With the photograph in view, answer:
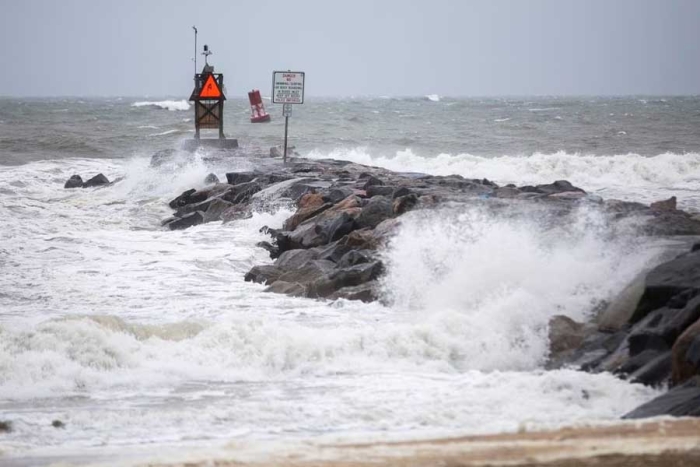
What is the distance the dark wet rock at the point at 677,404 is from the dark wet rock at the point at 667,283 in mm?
1653

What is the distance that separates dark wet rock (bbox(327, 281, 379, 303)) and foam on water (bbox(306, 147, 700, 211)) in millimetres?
11648

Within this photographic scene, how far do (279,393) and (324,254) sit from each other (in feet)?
15.8

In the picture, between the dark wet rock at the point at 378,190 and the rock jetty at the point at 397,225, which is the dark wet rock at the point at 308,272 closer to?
the rock jetty at the point at 397,225

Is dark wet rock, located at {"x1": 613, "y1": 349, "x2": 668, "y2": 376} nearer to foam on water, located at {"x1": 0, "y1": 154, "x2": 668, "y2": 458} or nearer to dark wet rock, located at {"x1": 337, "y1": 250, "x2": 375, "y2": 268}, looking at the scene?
foam on water, located at {"x1": 0, "y1": 154, "x2": 668, "y2": 458}

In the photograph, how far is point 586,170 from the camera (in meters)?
24.6

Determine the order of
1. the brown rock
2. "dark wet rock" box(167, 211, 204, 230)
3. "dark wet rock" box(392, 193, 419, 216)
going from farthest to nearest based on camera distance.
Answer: "dark wet rock" box(167, 211, 204, 230) → the brown rock → "dark wet rock" box(392, 193, 419, 216)

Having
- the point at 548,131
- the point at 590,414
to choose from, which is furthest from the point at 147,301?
the point at 548,131

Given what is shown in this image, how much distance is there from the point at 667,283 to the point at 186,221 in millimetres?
10135

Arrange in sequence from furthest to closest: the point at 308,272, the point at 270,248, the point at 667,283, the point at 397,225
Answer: the point at 270,248 → the point at 397,225 → the point at 308,272 → the point at 667,283

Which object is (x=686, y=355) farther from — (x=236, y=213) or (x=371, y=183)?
(x=236, y=213)

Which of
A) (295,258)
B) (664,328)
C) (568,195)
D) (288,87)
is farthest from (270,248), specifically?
(664,328)

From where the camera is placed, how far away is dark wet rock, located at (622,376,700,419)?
15.9 feet

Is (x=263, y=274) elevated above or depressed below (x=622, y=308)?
below

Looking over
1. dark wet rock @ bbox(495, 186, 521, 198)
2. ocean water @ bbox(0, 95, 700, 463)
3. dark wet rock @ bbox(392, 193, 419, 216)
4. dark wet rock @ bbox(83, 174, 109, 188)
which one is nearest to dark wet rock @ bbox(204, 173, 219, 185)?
ocean water @ bbox(0, 95, 700, 463)
